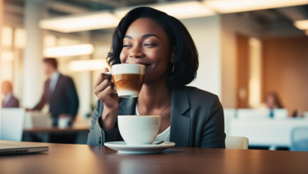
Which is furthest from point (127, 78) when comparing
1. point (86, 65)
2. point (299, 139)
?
point (86, 65)

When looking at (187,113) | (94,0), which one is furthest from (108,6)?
(187,113)

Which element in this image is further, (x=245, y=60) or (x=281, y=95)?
(x=281, y=95)

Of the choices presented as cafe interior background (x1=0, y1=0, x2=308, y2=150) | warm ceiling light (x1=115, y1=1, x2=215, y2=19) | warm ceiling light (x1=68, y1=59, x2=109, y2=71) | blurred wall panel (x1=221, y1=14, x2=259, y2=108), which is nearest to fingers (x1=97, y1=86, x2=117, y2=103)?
cafe interior background (x1=0, y1=0, x2=308, y2=150)

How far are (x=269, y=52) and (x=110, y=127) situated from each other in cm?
1044

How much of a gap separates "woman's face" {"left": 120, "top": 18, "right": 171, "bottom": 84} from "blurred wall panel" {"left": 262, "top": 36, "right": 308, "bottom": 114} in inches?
392

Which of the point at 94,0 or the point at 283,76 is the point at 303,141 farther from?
the point at 283,76

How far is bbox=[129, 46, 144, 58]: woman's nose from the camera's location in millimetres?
1367

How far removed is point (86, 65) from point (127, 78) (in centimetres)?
983

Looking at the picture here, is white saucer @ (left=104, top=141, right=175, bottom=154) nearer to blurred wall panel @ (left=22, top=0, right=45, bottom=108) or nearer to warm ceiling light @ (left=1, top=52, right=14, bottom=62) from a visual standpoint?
blurred wall panel @ (left=22, top=0, right=45, bottom=108)

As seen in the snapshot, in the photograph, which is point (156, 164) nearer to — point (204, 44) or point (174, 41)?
point (174, 41)

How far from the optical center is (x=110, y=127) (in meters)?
1.29

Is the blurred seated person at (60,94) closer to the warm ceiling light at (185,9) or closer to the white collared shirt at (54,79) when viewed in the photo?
the white collared shirt at (54,79)

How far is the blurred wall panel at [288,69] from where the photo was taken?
10461mm

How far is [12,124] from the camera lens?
10.1 ft
